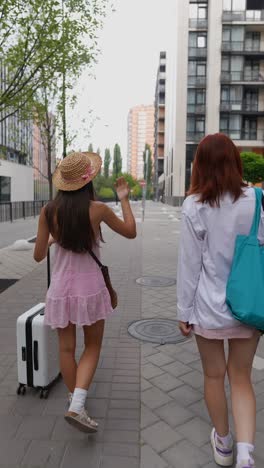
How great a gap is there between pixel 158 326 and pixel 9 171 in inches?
1270

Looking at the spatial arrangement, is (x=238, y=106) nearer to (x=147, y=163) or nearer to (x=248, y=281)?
(x=147, y=163)

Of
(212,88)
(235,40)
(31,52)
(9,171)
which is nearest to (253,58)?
(235,40)

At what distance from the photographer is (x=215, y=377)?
2.37 meters

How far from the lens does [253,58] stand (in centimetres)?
4662

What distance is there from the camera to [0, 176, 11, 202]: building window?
3397 cm

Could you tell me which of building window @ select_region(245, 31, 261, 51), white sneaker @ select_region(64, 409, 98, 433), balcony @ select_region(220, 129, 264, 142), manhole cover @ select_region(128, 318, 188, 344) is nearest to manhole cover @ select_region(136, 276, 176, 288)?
manhole cover @ select_region(128, 318, 188, 344)

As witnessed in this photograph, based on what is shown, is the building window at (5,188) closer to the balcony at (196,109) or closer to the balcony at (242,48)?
the balcony at (196,109)

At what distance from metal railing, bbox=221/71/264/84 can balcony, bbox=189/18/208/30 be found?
20.1ft

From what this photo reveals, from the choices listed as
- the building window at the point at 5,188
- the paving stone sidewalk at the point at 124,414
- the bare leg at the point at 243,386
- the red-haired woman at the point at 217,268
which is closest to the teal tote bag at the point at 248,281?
the red-haired woman at the point at 217,268

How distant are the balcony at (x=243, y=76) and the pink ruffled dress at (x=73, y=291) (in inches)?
1895

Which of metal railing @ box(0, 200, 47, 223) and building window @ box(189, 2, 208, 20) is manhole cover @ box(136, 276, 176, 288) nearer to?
metal railing @ box(0, 200, 47, 223)

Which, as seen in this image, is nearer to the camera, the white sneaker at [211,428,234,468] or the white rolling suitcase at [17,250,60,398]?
the white sneaker at [211,428,234,468]

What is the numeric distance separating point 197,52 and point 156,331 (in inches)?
1931

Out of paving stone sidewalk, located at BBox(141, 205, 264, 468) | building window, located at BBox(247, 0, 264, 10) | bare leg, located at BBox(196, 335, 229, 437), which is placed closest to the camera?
bare leg, located at BBox(196, 335, 229, 437)
